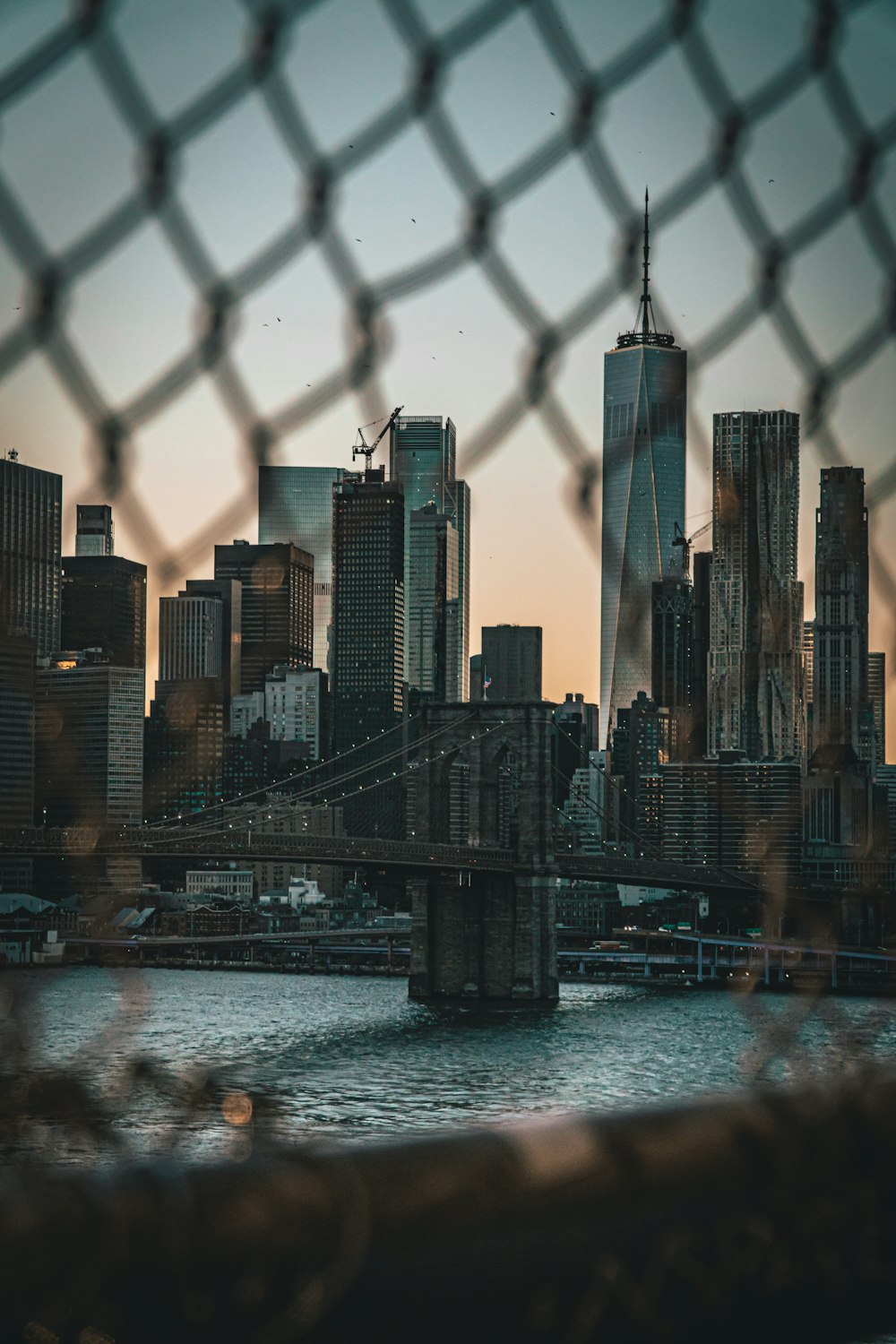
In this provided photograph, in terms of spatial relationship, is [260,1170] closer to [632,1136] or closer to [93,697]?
[632,1136]

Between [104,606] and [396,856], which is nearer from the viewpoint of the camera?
[104,606]

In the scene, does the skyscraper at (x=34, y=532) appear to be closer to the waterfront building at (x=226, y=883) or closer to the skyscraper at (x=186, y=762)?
the skyscraper at (x=186, y=762)

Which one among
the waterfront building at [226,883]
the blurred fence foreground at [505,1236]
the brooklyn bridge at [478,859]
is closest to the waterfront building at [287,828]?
the brooklyn bridge at [478,859]

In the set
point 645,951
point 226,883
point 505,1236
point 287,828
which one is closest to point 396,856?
point 287,828

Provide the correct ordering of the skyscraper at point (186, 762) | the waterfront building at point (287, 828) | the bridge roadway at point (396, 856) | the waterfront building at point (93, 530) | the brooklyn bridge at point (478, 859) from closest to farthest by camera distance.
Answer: the waterfront building at point (93, 530), the skyscraper at point (186, 762), the bridge roadway at point (396, 856), the brooklyn bridge at point (478, 859), the waterfront building at point (287, 828)

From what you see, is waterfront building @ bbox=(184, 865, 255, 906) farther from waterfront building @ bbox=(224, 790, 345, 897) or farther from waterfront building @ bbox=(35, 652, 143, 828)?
waterfront building @ bbox=(35, 652, 143, 828)

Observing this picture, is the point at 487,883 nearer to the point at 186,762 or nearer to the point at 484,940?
the point at 484,940
